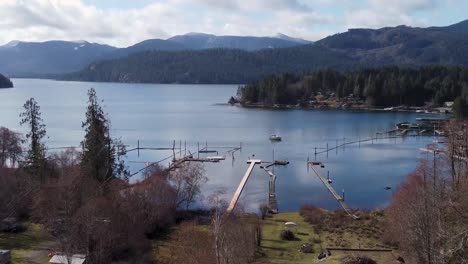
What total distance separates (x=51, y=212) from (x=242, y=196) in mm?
17750

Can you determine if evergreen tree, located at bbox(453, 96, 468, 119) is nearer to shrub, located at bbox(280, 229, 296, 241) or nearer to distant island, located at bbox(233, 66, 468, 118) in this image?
distant island, located at bbox(233, 66, 468, 118)

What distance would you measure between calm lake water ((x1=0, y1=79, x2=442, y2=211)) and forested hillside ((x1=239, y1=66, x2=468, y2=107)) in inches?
409

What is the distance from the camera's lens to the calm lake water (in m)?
45.2

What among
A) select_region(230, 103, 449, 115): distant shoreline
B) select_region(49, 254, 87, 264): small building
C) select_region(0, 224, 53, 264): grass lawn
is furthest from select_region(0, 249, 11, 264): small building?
select_region(230, 103, 449, 115): distant shoreline

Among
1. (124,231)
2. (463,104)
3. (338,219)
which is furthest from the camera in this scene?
(463,104)

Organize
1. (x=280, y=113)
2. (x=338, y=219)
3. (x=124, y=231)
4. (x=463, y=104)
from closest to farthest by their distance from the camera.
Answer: (x=124, y=231) → (x=338, y=219) → (x=463, y=104) → (x=280, y=113)

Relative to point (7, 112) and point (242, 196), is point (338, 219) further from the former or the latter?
point (7, 112)

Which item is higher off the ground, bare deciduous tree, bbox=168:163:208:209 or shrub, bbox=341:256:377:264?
bare deciduous tree, bbox=168:163:208:209

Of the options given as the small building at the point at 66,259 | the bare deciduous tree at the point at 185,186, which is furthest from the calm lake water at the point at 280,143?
the small building at the point at 66,259

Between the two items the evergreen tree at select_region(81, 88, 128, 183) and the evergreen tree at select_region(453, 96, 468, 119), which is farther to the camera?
the evergreen tree at select_region(453, 96, 468, 119)

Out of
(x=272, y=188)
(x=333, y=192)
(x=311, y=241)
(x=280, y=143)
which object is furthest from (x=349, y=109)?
(x=311, y=241)

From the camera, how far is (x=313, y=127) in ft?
288

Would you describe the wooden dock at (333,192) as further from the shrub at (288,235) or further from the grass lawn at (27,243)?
the grass lawn at (27,243)

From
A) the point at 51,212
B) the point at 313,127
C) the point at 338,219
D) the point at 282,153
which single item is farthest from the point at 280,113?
the point at 51,212
